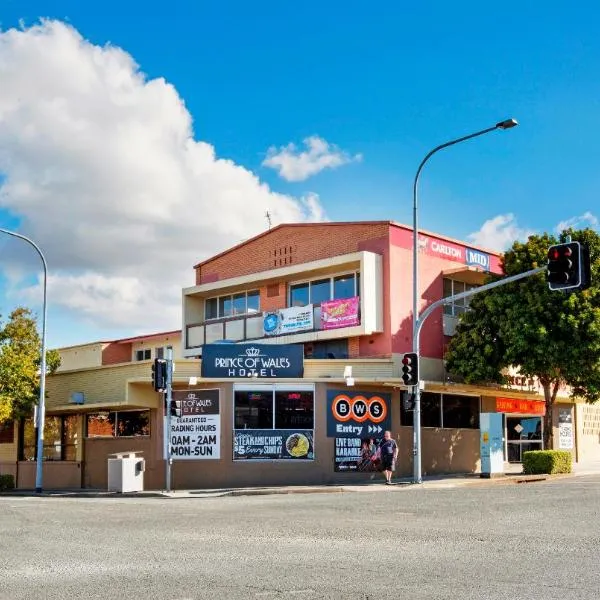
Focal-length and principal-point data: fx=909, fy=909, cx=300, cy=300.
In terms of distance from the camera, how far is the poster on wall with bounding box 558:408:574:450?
126ft

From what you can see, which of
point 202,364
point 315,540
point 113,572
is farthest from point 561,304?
point 113,572

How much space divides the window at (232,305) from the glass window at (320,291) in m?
2.87

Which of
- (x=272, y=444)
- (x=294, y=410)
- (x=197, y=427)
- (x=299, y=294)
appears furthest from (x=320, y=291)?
(x=197, y=427)

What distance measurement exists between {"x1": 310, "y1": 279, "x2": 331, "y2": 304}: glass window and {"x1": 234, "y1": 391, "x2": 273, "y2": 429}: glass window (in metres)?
5.08

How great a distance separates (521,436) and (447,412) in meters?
5.41

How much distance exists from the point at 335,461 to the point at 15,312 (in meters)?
18.6

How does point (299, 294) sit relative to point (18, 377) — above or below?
above

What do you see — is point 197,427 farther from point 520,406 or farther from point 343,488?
point 520,406

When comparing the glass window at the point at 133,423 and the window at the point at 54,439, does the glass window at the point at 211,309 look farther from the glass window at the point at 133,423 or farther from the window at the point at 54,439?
the window at the point at 54,439

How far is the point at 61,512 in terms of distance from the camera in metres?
18.3

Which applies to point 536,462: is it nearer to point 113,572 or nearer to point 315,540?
point 315,540

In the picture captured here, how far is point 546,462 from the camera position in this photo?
29391 mm

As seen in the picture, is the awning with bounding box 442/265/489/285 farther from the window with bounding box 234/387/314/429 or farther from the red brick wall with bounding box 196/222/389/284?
the window with bounding box 234/387/314/429

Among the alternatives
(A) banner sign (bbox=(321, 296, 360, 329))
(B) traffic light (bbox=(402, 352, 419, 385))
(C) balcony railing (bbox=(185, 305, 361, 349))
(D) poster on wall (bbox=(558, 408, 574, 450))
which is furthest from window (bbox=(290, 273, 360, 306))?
(D) poster on wall (bbox=(558, 408, 574, 450))
